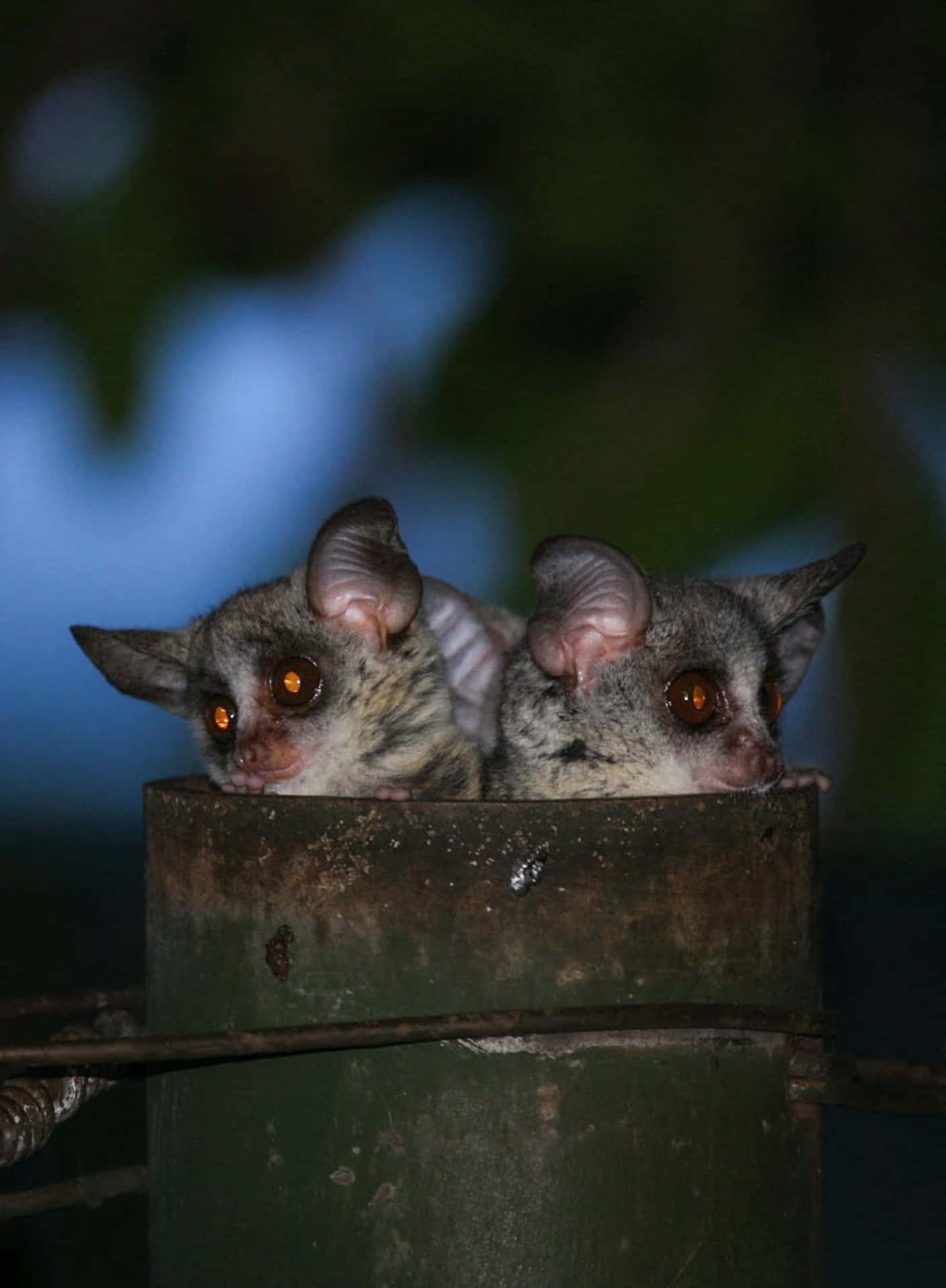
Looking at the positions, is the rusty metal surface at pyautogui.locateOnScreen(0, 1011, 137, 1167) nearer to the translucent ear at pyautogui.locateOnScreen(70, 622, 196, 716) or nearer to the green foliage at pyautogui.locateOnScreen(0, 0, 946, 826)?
the translucent ear at pyautogui.locateOnScreen(70, 622, 196, 716)

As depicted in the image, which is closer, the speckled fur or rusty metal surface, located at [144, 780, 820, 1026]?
rusty metal surface, located at [144, 780, 820, 1026]

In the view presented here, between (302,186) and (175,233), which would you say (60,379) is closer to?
(175,233)

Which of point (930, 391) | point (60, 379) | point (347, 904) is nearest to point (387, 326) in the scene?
point (60, 379)

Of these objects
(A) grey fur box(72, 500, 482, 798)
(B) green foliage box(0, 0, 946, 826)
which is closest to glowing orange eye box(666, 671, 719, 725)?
(A) grey fur box(72, 500, 482, 798)

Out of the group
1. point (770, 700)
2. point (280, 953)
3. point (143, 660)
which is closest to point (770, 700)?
point (770, 700)

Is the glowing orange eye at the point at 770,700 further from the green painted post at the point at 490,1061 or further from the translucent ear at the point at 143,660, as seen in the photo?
the translucent ear at the point at 143,660
